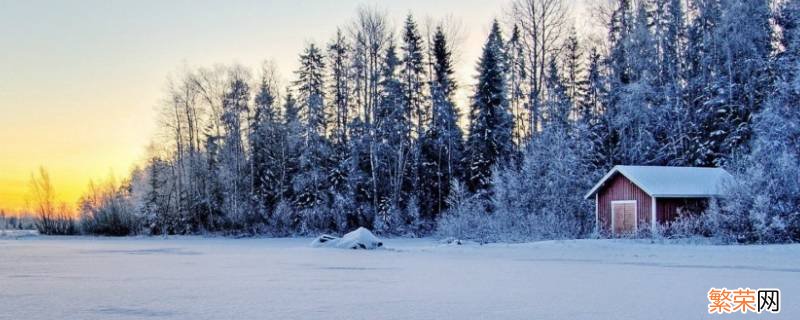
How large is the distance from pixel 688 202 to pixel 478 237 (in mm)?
9290

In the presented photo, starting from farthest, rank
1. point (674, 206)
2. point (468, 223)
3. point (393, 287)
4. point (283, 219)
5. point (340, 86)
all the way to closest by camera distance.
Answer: point (340, 86)
point (283, 219)
point (468, 223)
point (674, 206)
point (393, 287)

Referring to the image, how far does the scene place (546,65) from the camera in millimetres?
46562

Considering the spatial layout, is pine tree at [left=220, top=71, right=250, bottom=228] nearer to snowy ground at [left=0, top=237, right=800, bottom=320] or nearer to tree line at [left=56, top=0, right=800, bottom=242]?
tree line at [left=56, top=0, right=800, bottom=242]

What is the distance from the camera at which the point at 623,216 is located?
32.1 m

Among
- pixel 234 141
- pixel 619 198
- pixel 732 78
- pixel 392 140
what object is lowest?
pixel 619 198

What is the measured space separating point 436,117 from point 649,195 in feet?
64.2

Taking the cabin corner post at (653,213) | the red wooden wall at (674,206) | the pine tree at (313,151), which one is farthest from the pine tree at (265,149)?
the red wooden wall at (674,206)

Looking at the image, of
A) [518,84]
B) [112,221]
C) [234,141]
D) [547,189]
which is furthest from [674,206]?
[112,221]

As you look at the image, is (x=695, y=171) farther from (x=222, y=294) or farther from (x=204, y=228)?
(x=204, y=228)

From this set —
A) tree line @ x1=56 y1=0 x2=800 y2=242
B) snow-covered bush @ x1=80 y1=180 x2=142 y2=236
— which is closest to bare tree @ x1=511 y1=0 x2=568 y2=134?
tree line @ x1=56 y1=0 x2=800 y2=242

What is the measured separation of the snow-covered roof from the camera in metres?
30.3

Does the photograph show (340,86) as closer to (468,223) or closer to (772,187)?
(468,223)

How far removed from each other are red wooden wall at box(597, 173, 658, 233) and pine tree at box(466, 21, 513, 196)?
11.6 m

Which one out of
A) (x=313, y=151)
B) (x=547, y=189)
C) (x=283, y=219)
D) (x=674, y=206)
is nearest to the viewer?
(x=674, y=206)
